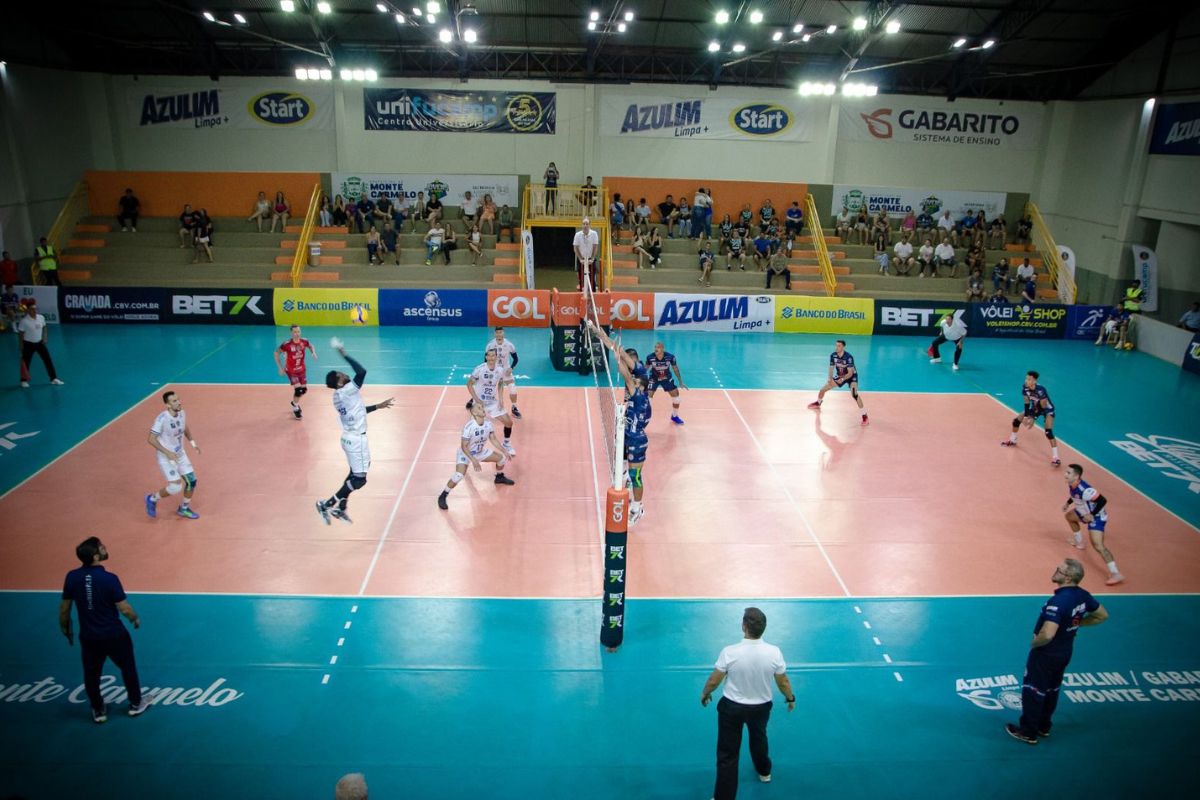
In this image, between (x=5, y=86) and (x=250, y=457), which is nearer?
(x=250, y=457)

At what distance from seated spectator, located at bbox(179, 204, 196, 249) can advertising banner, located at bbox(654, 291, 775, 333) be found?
18.1m

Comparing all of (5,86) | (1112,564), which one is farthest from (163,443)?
(5,86)

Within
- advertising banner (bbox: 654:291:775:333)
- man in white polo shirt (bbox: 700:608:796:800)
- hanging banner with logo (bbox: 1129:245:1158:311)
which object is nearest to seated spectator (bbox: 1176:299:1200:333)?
hanging banner with logo (bbox: 1129:245:1158:311)

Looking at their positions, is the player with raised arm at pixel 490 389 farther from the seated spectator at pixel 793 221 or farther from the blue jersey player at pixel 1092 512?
the seated spectator at pixel 793 221

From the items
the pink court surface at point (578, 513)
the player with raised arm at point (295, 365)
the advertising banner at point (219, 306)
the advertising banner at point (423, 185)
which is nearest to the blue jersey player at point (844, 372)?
the pink court surface at point (578, 513)

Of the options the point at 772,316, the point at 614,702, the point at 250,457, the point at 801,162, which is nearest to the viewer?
the point at 614,702

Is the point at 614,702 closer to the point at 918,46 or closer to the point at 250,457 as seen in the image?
the point at 250,457

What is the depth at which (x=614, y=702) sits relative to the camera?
9164 millimetres

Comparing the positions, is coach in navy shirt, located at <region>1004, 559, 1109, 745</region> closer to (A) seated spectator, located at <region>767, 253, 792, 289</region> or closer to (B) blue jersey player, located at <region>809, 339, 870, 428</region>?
(B) blue jersey player, located at <region>809, 339, 870, 428</region>

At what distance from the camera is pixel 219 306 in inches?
1062

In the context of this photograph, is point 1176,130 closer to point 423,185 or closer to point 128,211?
point 423,185

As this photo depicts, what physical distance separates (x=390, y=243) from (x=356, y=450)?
21.3 meters

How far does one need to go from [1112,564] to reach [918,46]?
2545cm

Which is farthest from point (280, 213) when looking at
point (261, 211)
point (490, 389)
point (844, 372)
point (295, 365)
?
point (844, 372)
